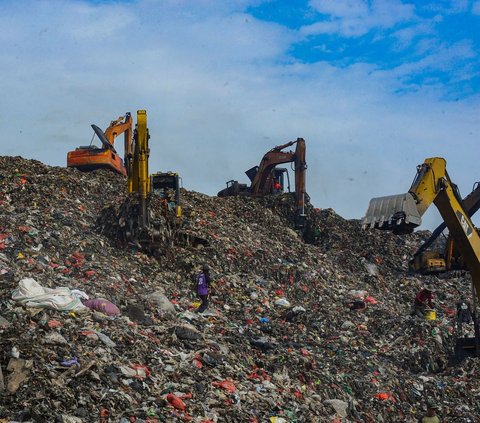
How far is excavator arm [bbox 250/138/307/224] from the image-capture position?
2384cm

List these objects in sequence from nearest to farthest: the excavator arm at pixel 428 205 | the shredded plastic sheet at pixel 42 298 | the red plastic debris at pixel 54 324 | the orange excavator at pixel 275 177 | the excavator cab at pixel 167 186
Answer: the red plastic debris at pixel 54 324 → the shredded plastic sheet at pixel 42 298 → the excavator arm at pixel 428 205 → the excavator cab at pixel 167 186 → the orange excavator at pixel 275 177

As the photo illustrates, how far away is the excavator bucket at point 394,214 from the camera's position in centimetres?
1111

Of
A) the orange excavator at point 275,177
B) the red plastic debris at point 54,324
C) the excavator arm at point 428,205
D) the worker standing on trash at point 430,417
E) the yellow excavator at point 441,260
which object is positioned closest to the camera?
the red plastic debris at point 54,324

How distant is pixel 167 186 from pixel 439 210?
27.0 feet

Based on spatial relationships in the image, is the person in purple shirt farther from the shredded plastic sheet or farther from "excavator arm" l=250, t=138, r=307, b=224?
"excavator arm" l=250, t=138, r=307, b=224

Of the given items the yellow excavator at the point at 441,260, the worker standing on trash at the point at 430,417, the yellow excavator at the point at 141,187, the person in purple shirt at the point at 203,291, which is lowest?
the worker standing on trash at the point at 430,417

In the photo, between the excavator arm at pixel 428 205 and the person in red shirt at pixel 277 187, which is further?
the person in red shirt at pixel 277 187

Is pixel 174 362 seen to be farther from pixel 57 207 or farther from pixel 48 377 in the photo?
pixel 57 207

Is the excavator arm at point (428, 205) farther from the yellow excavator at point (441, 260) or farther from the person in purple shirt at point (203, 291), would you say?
the person in purple shirt at point (203, 291)

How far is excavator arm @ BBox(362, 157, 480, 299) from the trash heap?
6.14 feet

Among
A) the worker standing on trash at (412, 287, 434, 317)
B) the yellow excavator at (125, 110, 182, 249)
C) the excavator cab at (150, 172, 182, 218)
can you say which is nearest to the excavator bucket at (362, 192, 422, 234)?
the worker standing on trash at (412, 287, 434, 317)

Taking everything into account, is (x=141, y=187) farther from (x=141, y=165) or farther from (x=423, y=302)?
(x=423, y=302)

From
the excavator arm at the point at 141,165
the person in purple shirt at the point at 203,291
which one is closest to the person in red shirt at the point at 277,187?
the excavator arm at the point at 141,165

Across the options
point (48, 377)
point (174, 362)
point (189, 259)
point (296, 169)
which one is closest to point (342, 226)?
point (296, 169)
